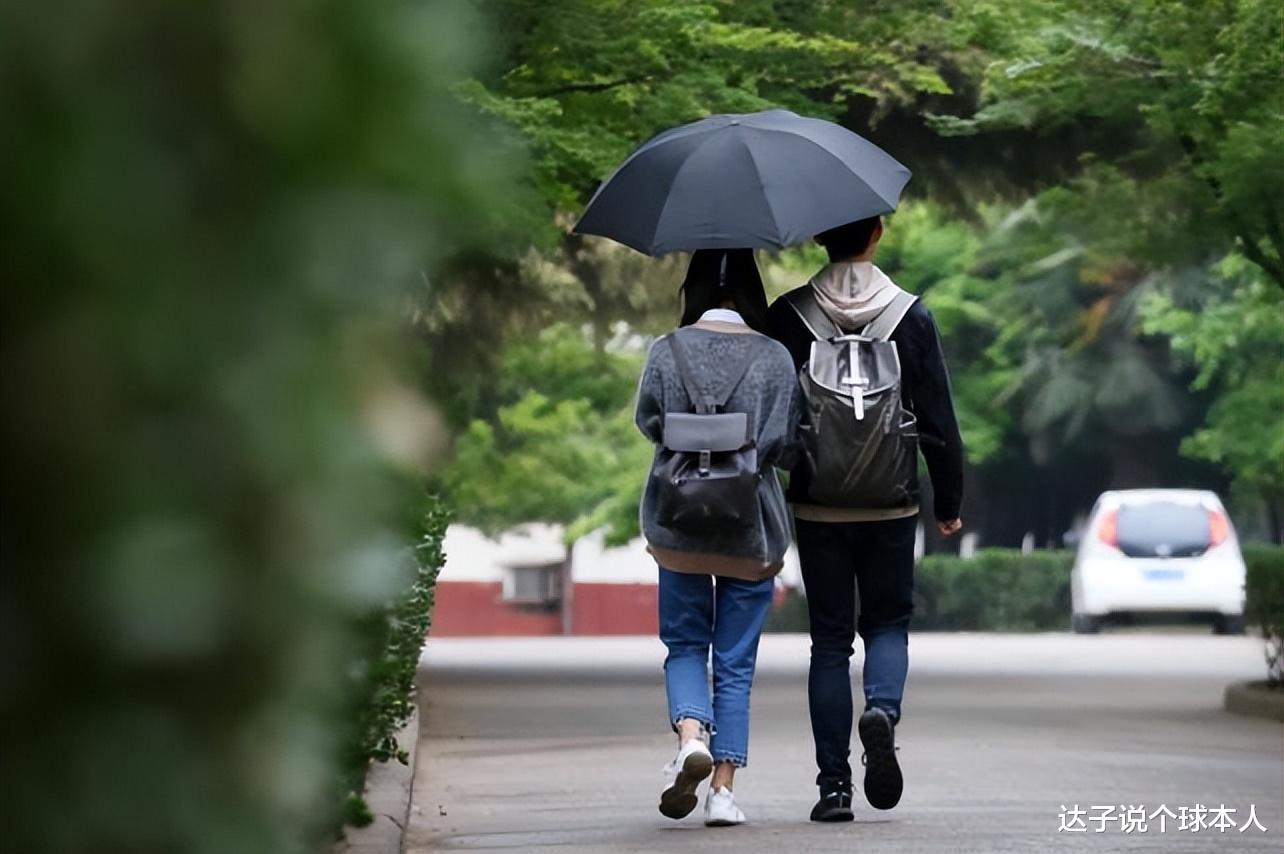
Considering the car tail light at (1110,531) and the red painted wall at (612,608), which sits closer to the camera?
the car tail light at (1110,531)

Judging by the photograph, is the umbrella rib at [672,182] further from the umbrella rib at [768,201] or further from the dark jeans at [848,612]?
the dark jeans at [848,612]

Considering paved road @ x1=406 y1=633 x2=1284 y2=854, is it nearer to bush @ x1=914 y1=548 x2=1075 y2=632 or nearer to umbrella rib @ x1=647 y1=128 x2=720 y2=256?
umbrella rib @ x1=647 y1=128 x2=720 y2=256

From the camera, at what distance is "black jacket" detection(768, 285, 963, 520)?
7.71m

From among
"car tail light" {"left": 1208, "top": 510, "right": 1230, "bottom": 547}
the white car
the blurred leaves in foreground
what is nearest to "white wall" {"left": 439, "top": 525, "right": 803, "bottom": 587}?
the white car

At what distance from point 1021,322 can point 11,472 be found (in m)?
40.3

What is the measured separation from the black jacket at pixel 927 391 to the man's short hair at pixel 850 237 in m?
0.26

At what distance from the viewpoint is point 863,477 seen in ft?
24.9

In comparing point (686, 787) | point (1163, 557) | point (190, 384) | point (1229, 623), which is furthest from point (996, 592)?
point (190, 384)

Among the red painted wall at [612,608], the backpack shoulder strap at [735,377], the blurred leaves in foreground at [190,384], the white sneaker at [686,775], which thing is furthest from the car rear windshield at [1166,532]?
the blurred leaves in foreground at [190,384]

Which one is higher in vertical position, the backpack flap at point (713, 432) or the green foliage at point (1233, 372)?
the green foliage at point (1233, 372)

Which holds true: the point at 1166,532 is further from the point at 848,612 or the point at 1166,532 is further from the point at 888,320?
the point at 888,320

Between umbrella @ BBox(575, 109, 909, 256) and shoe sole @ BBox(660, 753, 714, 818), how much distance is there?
1535 millimetres

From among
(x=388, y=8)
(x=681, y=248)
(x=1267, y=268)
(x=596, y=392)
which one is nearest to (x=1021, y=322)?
(x=596, y=392)

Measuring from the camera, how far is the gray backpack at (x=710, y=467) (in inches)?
291
